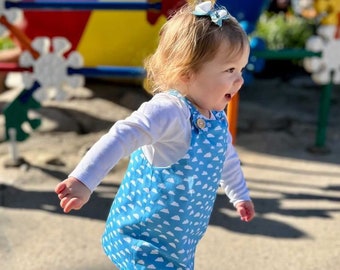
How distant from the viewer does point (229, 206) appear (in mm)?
3160

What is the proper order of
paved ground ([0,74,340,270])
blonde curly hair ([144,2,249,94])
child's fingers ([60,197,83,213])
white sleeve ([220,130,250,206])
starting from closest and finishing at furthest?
child's fingers ([60,197,83,213]) < blonde curly hair ([144,2,249,94]) < white sleeve ([220,130,250,206]) < paved ground ([0,74,340,270])

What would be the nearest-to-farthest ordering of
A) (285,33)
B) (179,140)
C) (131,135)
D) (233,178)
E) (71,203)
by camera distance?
1. (71,203)
2. (131,135)
3. (179,140)
4. (233,178)
5. (285,33)

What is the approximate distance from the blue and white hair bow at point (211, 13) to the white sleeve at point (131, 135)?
0.24 m

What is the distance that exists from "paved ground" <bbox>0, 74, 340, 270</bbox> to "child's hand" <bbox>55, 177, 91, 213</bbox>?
117cm

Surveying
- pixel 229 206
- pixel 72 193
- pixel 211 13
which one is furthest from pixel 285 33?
pixel 72 193

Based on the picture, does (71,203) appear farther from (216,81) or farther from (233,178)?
(233,178)

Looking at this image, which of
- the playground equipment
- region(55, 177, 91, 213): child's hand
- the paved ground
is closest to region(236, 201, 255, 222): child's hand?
the paved ground

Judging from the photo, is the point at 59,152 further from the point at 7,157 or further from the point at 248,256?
the point at 248,256

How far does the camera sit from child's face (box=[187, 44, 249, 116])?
166cm

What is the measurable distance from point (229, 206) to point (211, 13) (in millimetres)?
1653

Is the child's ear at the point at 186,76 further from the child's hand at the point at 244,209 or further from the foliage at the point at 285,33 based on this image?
the foliage at the point at 285,33

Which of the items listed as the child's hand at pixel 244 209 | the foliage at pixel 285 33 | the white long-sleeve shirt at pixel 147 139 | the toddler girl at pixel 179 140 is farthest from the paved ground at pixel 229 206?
the foliage at pixel 285 33

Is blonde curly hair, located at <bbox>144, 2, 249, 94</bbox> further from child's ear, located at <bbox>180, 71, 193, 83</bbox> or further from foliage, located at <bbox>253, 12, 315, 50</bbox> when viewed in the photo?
foliage, located at <bbox>253, 12, 315, 50</bbox>

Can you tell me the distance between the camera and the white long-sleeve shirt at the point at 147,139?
148 centimetres
